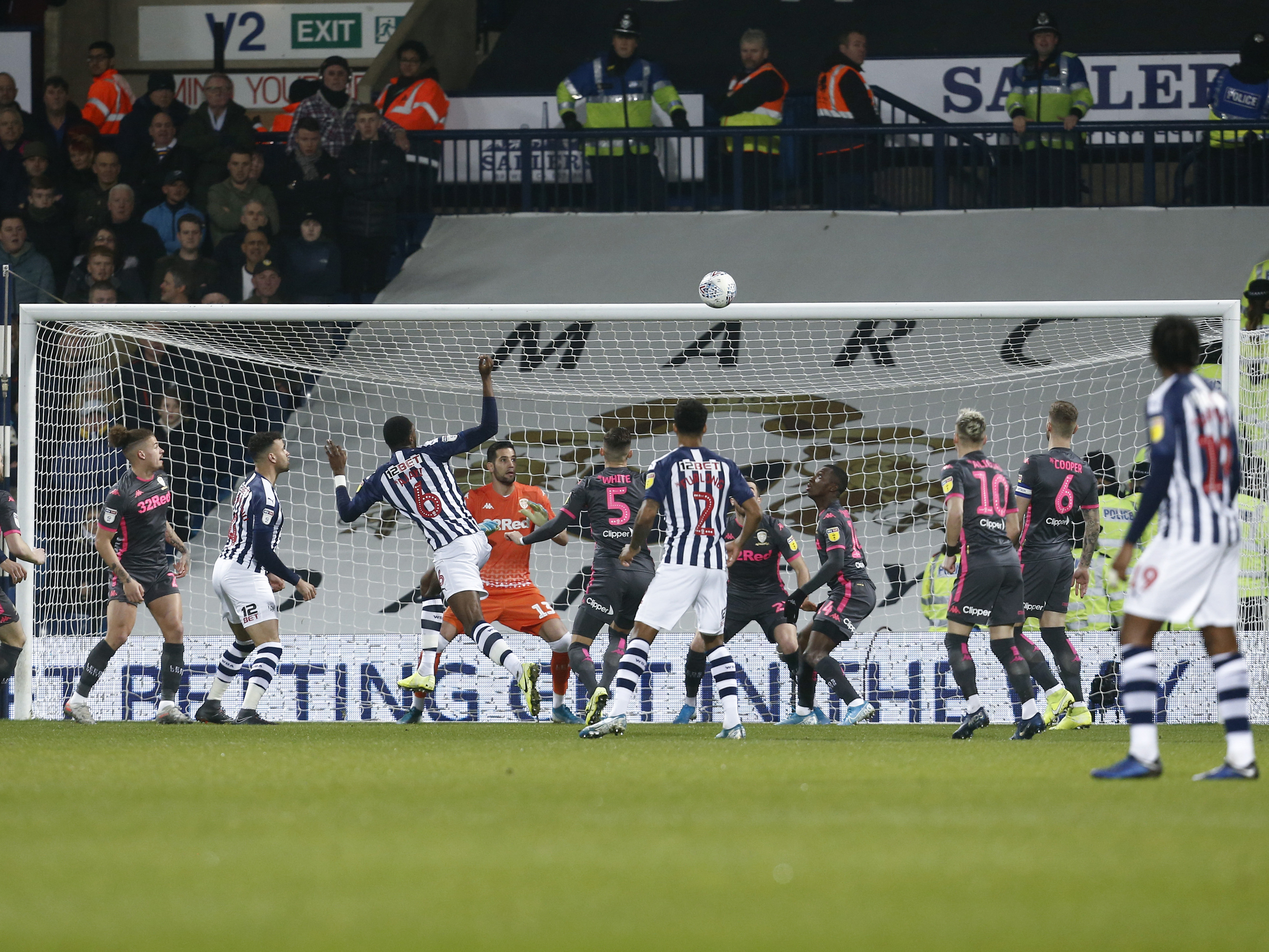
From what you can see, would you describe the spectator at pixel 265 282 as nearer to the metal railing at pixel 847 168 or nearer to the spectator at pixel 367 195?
the spectator at pixel 367 195

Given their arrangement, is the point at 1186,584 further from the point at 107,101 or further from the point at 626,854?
the point at 107,101

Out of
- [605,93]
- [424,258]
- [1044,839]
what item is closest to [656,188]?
[605,93]

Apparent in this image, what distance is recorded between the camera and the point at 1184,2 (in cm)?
1897

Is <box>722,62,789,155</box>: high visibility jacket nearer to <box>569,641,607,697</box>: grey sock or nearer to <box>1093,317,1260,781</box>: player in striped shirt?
<box>569,641,607,697</box>: grey sock

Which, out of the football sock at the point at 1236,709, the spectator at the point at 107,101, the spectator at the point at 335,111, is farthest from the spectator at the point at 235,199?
the football sock at the point at 1236,709

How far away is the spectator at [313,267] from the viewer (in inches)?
589

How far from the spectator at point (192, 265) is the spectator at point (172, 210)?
79 cm

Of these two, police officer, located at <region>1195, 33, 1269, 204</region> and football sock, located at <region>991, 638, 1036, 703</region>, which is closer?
football sock, located at <region>991, 638, 1036, 703</region>

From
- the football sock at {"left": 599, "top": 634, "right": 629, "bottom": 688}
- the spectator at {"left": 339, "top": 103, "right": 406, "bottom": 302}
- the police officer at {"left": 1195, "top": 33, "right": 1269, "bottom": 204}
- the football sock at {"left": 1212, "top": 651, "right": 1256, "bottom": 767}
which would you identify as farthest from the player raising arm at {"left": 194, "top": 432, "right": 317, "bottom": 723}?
the police officer at {"left": 1195, "top": 33, "right": 1269, "bottom": 204}

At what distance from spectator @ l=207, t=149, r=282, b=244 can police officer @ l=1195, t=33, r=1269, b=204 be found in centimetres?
962

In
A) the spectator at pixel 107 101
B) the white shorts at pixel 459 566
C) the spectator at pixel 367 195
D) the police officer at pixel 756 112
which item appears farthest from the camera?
the spectator at pixel 107 101

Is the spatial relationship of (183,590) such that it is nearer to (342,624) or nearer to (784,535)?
(342,624)

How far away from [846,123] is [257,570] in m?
8.61

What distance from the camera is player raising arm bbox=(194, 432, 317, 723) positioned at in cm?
1037
